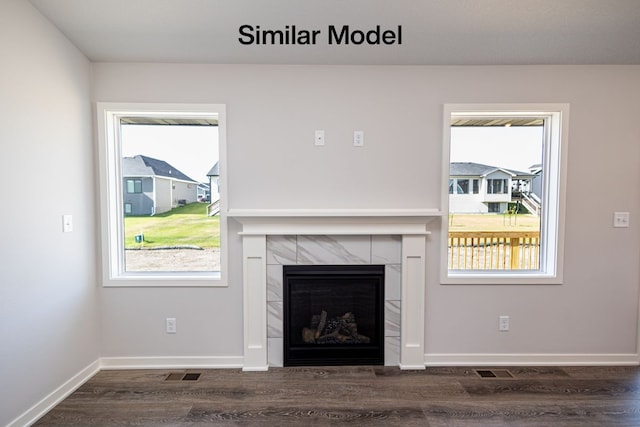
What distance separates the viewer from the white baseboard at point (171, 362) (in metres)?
2.35

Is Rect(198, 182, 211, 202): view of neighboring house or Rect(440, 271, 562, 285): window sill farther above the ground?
Rect(198, 182, 211, 202): view of neighboring house

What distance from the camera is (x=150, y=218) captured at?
8.12ft

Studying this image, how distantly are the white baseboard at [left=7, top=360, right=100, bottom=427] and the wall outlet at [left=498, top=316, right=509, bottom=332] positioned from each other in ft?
10.3

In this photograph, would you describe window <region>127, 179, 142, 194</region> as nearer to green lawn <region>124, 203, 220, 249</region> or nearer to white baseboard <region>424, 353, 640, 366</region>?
green lawn <region>124, 203, 220, 249</region>

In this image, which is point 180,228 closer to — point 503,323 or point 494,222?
point 494,222

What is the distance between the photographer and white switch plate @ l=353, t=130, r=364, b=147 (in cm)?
231

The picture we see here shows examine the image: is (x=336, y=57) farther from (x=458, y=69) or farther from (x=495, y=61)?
(x=495, y=61)

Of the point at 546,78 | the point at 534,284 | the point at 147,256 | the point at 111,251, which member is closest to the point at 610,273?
the point at 534,284

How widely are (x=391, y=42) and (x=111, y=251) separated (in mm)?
2574

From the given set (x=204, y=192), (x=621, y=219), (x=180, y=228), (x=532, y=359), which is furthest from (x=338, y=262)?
(x=621, y=219)

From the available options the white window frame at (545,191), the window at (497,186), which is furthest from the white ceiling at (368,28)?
the window at (497,186)

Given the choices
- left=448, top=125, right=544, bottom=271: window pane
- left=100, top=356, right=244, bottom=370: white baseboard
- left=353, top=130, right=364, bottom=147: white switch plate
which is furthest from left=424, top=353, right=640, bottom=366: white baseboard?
left=353, top=130, right=364, bottom=147: white switch plate

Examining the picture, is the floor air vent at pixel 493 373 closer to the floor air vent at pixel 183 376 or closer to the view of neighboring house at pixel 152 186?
the floor air vent at pixel 183 376

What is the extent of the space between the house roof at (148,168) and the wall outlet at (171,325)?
1.11m
